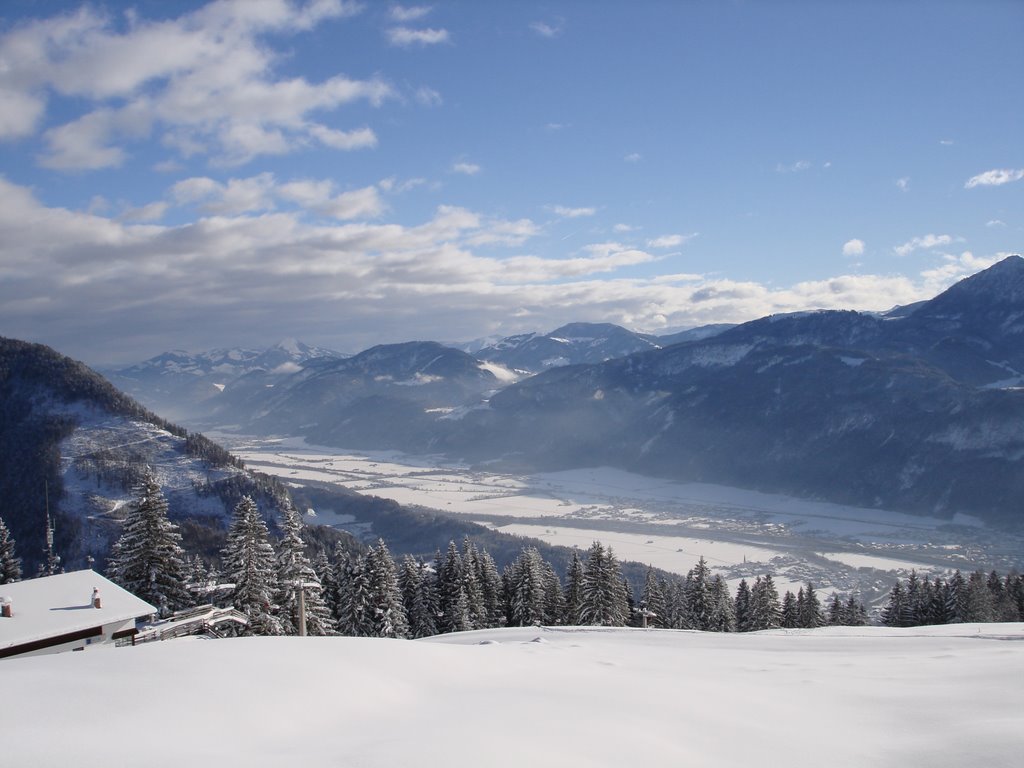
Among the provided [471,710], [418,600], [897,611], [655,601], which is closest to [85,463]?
[418,600]

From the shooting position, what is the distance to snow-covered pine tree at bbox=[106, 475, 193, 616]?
37469mm

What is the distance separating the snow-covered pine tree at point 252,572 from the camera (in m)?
34.7

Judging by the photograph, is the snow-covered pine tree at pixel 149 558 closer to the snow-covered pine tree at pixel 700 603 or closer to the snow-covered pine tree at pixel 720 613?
the snow-covered pine tree at pixel 700 603

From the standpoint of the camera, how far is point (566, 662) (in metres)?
16.6

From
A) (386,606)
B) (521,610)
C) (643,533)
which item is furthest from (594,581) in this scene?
(643,533)

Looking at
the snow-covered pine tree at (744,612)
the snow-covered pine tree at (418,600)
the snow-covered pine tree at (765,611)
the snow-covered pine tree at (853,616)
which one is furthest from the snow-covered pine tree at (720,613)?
the snow-covered pine tree at (418,600)

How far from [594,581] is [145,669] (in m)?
44.4

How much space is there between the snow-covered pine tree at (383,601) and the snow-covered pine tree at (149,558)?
12828 millimetres

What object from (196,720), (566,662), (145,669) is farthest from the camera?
(566,662)

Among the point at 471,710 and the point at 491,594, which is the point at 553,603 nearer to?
the point at 491,594

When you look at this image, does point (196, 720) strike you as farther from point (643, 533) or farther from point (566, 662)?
point (643, 533)

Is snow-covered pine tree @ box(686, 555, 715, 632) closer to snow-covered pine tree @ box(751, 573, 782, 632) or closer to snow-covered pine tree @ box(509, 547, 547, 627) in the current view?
snow-covered pine tree @ box(751, 573, 782, 632)

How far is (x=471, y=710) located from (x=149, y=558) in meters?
34.8

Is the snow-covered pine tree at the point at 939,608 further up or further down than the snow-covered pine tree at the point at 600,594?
further down
